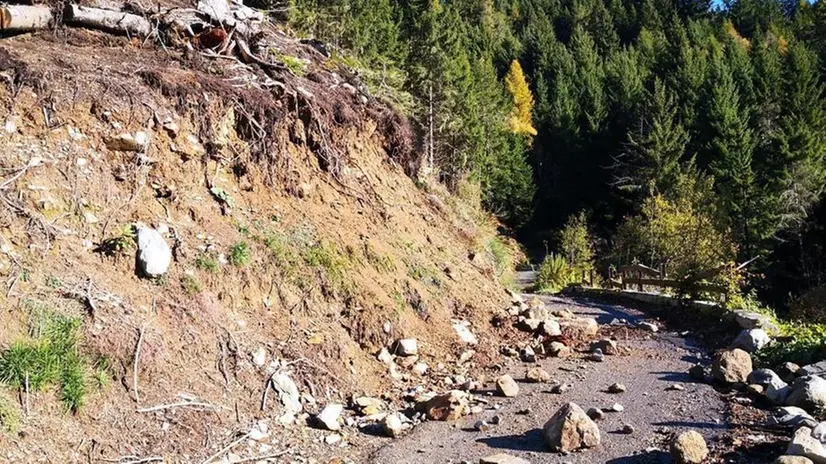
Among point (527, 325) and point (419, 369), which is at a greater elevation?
point (527, 325)

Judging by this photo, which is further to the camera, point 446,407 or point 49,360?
point 446,407

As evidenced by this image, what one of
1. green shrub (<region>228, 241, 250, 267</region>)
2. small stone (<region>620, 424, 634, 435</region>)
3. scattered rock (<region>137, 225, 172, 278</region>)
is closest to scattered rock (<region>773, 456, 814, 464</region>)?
small stone (<region>620, 424, 634, 435</region>)

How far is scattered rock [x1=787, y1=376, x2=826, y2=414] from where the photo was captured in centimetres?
741

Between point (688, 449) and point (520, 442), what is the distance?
1.75 metres

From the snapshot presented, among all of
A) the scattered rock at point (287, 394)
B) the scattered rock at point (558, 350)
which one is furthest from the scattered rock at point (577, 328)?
the scattered rock at point (287, 394)

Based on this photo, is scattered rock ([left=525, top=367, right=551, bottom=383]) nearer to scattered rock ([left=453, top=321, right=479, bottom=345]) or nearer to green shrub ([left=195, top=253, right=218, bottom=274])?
scattered rock ([left=453, top=321, right=479, bottom=345])

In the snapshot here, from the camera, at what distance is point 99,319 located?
612 centimetres

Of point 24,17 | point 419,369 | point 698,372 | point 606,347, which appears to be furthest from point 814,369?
point 24,17

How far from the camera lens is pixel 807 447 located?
5.81 metres

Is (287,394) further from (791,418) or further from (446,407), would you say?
(791,418)

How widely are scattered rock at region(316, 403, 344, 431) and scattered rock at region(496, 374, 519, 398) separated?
2399 millimetres

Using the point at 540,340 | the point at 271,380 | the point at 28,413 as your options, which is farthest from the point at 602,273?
the point at 28,413

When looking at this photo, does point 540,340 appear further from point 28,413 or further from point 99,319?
point 28,413

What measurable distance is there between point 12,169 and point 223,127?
10.3 feet
